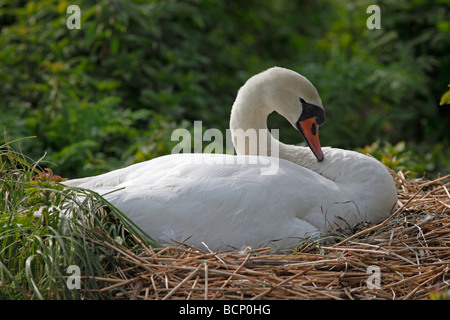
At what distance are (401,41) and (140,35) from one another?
3.61 meters

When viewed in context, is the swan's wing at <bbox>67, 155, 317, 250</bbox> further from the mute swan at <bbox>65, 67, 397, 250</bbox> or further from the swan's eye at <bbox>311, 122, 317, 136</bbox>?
the swan's eye at <bbox>311, 122, 317, 136</bbox>

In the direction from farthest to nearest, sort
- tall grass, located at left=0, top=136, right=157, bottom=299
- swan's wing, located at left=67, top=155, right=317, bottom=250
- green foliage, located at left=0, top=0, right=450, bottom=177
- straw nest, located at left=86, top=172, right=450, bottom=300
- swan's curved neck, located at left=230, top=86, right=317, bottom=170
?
green foliage, located at left=0, top=0, right=450, bottom=177, swan's curved neck, located at left=230, top=86, right=317, bottom=170, swan's wing, located at left=67, top=155, right=317, bottom=250, straw nest, located at left=86, top=172, right=450, bottom=300, tall grass, located at left=0, top=136, right=157, bottom=299

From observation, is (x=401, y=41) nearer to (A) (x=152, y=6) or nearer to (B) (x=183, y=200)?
A: (A) (x=152, y=6)

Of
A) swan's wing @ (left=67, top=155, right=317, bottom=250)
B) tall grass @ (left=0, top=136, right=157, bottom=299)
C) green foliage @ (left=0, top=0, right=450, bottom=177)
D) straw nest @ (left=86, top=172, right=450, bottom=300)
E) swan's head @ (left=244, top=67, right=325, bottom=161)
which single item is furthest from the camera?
green foliage @ (left=0, top=0, right=450, bottom=177)

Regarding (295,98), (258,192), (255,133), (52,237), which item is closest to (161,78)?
(255,133)

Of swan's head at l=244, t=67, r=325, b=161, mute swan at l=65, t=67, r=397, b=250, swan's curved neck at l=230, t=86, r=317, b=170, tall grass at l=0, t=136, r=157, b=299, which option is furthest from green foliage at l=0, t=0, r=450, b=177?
tall grass at l=0, t=136, r=157, b=299

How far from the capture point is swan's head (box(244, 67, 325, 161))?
158 inches

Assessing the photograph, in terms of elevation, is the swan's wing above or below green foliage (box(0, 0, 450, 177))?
below

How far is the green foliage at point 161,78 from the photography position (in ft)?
19.9

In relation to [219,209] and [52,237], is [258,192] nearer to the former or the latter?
[219,209]

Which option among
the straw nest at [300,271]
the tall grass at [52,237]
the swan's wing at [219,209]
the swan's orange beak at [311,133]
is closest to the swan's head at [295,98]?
the swan's orange beak at [311,133]

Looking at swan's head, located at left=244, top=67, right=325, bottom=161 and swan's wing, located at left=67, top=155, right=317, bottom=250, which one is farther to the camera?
swan's head, located at left=244, top=67, right=325, bottom=161

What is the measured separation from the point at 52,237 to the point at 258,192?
119 centimetres
